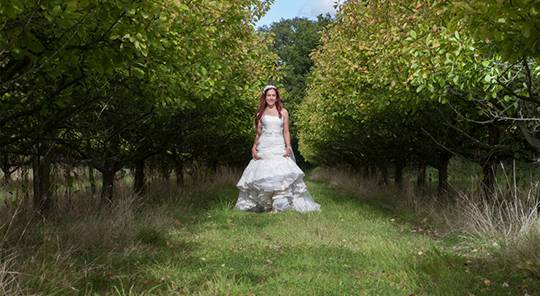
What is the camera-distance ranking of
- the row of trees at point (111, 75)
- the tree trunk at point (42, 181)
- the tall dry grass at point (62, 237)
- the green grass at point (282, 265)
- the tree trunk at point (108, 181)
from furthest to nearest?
the tree trunk at point (108, 181)
the tree trunk at point (42, 181)
the green grass at point (282, 265)
the tall dry grass at point (62, 237)
the row of trees at point (111, 75)

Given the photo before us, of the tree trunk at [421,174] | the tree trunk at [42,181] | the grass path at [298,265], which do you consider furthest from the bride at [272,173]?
the tree trunk at [421,174]

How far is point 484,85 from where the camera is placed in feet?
21.1

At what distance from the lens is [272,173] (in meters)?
11.4

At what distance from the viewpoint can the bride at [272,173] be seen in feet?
37.2

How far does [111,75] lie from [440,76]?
13.3 feet

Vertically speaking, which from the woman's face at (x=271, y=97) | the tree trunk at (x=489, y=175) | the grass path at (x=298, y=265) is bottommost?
the grass path at (x=298, y=265)

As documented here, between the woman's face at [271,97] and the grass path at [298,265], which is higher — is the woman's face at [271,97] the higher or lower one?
the higher one

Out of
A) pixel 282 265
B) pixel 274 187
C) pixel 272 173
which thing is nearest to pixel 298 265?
pixel 282 265

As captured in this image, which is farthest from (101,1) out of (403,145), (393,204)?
(403,145)

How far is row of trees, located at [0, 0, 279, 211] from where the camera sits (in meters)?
4.00

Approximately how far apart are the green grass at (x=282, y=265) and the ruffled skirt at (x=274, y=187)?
2540 mm

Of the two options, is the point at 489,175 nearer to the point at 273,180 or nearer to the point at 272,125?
the point at 273,180

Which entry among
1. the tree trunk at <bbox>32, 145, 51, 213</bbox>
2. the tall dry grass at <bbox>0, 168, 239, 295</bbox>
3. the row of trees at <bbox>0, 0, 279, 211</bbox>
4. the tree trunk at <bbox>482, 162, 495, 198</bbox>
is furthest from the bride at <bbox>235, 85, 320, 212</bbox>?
the tree trunk at <bbox>32, 145, 51, 213</bbox>

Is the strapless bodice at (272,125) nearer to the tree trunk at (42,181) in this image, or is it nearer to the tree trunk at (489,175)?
the tree trunk at (489,175)
